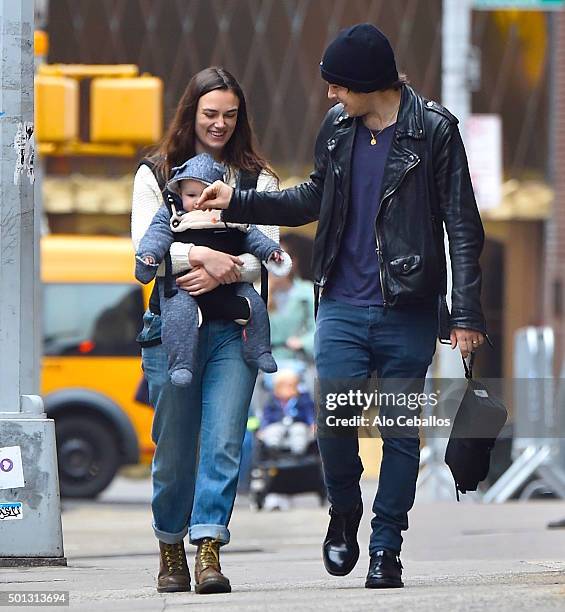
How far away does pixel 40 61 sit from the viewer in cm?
1450

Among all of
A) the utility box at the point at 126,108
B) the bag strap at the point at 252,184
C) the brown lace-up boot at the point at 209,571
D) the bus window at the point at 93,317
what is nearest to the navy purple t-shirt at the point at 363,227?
the bag strap at the point at 252,184

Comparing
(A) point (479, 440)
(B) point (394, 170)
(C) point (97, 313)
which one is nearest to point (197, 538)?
(A) point (479, 440)

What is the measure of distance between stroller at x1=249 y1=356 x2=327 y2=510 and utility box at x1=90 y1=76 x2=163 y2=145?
244cm

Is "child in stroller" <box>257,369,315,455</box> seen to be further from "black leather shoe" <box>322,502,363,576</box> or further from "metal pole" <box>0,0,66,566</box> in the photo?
"black leather shoe" <box>322,502,363,576</box>

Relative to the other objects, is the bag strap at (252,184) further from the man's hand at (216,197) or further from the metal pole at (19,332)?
the metal pole at (19,332)

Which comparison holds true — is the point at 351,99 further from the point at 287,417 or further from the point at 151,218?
the point at 287,417

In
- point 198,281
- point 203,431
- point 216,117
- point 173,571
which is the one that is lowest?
point 173,571

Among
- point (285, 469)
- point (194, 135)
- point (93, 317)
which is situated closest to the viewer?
point (194, 135)

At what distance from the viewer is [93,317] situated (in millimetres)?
16031

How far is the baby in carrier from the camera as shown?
5.68 m

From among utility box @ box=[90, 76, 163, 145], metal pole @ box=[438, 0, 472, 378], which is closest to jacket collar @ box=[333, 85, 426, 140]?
metal pole @ box=[438, 0, 472, 378]

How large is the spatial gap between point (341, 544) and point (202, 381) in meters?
0.74

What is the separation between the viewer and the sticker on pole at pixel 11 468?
22.9 feet

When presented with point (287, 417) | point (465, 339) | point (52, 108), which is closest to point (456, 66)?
point (287, 417)
